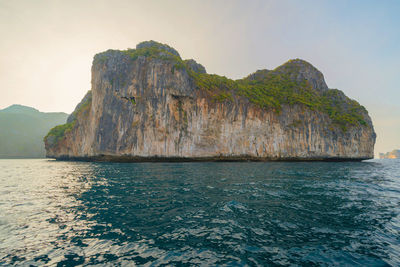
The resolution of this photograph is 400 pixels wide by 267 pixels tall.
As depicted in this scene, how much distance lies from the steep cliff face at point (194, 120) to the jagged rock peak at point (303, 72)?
57.6 ft

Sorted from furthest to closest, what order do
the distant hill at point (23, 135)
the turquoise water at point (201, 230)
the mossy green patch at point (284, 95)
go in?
the distant hill at point (23, 135) → the mossy green patch at point (284, 95) → the turquoise water at point (201, 230)

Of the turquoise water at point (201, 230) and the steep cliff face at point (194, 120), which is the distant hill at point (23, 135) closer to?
the steep cliff face at point (194, 120)

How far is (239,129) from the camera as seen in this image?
4822 cm

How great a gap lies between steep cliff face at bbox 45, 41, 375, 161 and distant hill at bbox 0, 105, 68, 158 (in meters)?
116

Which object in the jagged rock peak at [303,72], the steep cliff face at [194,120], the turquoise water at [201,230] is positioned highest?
the jagged rock peak at [303,72]

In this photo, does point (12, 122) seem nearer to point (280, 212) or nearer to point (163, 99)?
point (163, 99)

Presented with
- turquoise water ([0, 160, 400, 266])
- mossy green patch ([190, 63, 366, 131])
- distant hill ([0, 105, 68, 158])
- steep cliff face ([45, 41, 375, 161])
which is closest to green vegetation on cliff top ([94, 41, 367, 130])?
mossy green patch ([190, 63, 366, 131])

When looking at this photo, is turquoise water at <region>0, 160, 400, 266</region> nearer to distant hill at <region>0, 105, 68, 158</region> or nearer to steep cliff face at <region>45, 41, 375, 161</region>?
steep cliff face at <region>45, 41, 375, 161</region>

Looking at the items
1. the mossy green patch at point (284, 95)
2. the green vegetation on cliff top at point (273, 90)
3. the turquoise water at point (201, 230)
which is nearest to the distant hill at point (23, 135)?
the green vegetation on cliff top at point (273, 90)

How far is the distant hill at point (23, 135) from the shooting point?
12912 cm

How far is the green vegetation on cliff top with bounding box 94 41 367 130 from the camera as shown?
155 ft

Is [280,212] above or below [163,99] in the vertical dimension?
below

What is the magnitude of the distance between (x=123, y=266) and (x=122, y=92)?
154ft

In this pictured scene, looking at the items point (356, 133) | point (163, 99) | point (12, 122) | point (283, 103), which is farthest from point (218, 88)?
point (12, 122)
